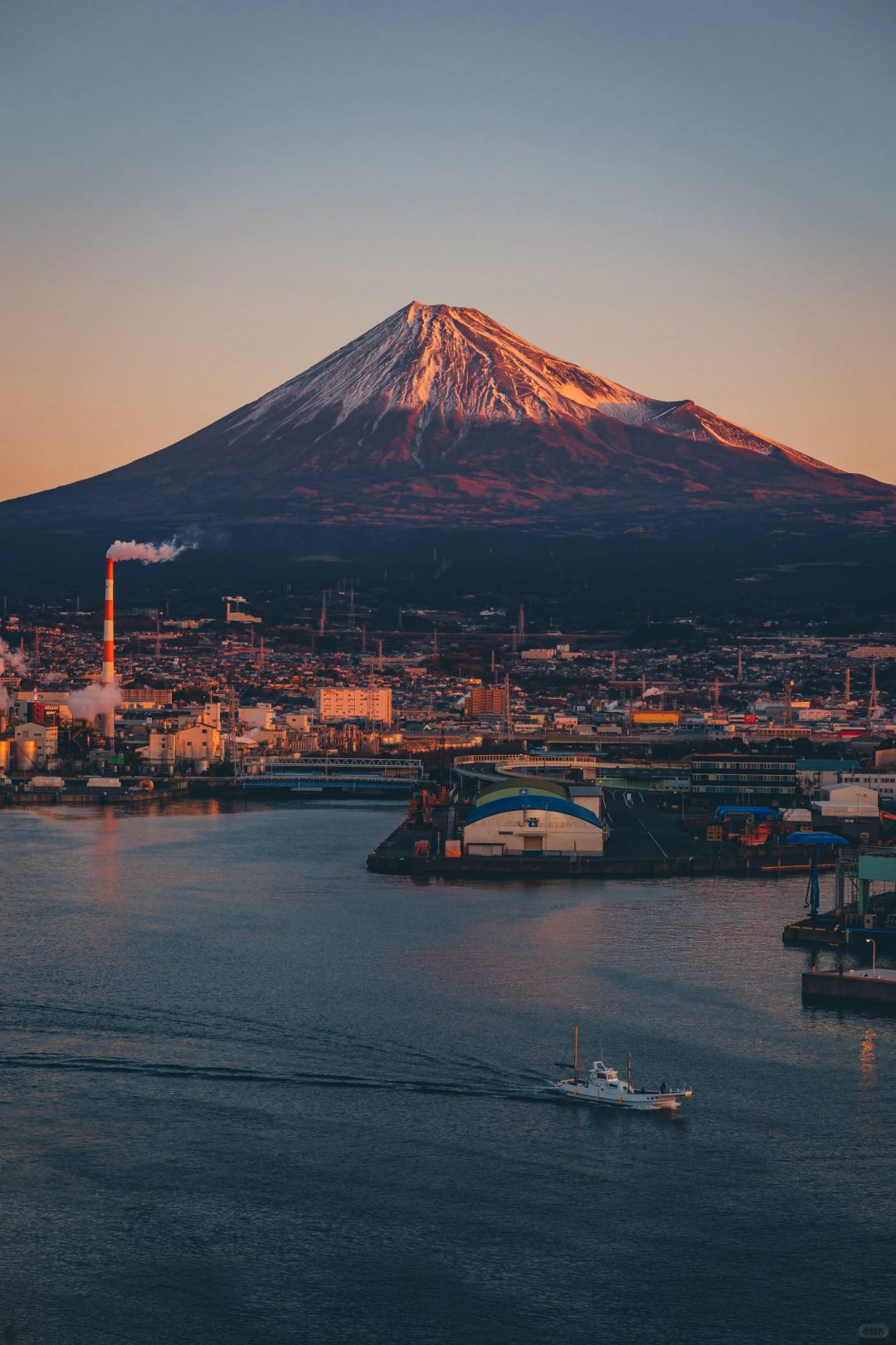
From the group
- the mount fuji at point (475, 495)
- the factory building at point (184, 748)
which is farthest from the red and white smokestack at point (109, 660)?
the mount fuji at point (475, 495)

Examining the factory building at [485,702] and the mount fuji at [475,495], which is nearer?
the factory building at [485,702]

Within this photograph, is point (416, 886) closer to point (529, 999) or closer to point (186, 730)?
point (529, 999)

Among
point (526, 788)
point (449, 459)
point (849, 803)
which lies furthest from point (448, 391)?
point (526, 788)

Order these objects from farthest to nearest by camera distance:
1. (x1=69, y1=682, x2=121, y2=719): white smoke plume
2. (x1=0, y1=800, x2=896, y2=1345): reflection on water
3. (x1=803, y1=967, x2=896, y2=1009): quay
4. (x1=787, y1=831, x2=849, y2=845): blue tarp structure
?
(x1=69, y1=682, x2=121, y2=719): white smoke plume
(x1=787, y1=831, x2=849, y2=845): blue tarp structure
(x1=803, y1=967, x2=896, y2=1009): quay
(x1=0, y1=800, x2=896, y2=1345): reflection on water

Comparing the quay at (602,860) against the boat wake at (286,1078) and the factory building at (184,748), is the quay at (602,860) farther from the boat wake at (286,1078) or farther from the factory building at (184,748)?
the factory building at (184,748)

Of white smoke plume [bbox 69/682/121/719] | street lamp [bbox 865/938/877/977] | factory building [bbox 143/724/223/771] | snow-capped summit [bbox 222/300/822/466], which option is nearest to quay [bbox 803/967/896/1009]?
street lamp [bbox 865/938/877/977]

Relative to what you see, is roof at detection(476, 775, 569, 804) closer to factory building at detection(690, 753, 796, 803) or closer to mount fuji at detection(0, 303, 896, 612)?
→ factory building at detection(690, 753, 796, 803)
